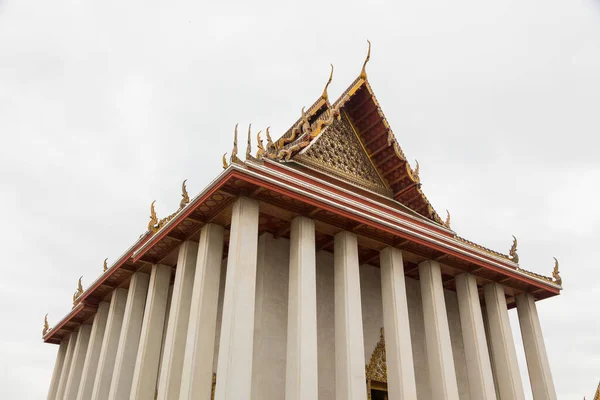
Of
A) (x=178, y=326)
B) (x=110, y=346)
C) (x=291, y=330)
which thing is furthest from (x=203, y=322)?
(x=110, y=346)

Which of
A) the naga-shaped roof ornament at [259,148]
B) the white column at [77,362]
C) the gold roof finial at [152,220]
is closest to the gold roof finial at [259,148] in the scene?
the naga-shaped roof ornament at [259,148]

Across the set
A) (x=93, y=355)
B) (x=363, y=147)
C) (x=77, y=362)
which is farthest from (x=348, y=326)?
(x=77, y=362)

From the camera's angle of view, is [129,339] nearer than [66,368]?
Answer: Yes

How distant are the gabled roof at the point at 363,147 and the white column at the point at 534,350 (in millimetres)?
2755

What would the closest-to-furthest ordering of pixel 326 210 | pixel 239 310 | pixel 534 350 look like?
pixel 239 310 < pixel 326 210 < pixel 534 350

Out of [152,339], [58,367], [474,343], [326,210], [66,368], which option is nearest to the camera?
[326,210]

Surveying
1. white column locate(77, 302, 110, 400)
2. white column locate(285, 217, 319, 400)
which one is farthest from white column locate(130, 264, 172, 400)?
white column locate(285, 217, 319, 400)

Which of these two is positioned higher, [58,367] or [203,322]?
[58,367]

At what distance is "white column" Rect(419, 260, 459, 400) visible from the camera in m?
10.1

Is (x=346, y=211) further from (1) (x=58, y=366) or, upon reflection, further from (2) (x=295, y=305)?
(1) (x=58, y=366)

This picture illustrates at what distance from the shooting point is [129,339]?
37.7 feet

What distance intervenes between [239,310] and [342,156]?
19.0ft

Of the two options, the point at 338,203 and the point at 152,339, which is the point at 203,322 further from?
the point at 338,203

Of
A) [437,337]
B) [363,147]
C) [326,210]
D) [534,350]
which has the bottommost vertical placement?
[437,337]
